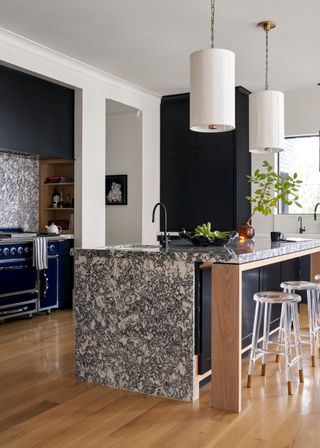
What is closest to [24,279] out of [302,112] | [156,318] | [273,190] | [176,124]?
[156,318]

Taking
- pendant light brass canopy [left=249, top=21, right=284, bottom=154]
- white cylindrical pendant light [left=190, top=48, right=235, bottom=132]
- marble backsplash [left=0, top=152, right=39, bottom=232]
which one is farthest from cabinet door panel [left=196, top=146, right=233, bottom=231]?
white cylindrical pendant light [left=190, top=48, right=235, bottom=132]

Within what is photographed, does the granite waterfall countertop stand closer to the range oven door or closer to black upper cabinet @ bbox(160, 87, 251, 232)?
the range oven door

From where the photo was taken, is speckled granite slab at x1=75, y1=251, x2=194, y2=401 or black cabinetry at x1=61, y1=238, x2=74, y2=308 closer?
speckled granite slab at x1=75, y1=251, x2=194, y2=401

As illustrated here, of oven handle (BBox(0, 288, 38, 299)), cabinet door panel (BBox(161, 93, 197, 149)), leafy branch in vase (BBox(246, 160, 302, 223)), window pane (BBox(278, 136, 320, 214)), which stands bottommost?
oven handle (BBox(0, 288, 38, 299))

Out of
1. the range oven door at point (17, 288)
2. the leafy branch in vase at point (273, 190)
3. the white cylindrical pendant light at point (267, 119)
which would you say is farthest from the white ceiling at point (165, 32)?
the range oven door at point (17, 288)

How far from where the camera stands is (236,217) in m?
A: 6.74

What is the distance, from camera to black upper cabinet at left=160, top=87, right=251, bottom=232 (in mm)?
6797

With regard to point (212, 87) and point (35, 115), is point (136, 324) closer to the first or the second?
point (212, 87)

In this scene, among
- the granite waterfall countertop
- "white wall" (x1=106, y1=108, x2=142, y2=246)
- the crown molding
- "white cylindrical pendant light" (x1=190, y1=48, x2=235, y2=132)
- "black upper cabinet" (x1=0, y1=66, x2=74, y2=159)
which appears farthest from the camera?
"white wall" (x1=106, y1=108, x2=142, y2=246)

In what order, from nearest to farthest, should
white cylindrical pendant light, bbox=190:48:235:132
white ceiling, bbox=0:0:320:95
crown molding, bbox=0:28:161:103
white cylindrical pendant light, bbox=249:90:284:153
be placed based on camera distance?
white cylindrical pendant light, bbox=190:48:235:132
white cylindrical pendant light, bbox=249:90:284:153
white ceiling, bbox=0:0:320:95
crown molding, bbox=0:28:161:103

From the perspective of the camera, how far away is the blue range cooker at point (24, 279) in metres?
4.82

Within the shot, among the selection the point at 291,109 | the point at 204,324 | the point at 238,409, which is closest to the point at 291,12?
the point at 291,109

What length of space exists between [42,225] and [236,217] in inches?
107

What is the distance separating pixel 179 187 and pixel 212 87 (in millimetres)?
4204
